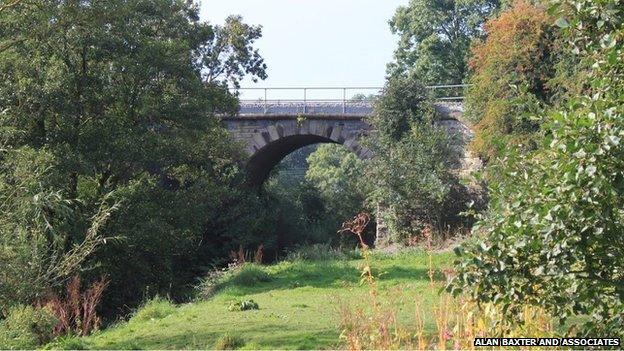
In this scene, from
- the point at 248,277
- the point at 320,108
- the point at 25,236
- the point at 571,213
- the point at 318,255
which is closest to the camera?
the point at 571,213

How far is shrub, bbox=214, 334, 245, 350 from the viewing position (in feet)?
31.1

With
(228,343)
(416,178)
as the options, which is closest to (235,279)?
(228,343)

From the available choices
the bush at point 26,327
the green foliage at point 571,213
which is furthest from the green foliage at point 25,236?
the green foliage at point 571,213

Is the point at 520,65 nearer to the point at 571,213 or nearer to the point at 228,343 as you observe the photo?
the point at 228,343

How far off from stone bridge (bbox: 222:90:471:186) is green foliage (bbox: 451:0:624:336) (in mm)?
26181

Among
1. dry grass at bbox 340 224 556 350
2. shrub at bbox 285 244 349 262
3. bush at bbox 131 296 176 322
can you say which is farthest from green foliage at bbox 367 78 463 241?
dry grass at bbox 340 224 556 350

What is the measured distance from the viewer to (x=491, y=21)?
2445 cm

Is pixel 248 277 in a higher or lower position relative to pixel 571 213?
lower

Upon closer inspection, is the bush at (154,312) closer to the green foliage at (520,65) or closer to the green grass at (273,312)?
the green grass at (273,312)

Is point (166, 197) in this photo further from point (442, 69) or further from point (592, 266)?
point (442, 69)

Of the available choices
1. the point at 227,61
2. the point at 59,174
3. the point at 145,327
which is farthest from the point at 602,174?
the point at 227,61

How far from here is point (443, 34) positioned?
151 ft

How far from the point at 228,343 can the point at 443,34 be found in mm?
38438

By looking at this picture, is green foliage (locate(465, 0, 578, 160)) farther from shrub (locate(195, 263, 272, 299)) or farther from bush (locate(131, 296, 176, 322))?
bush (locate(131, 296, 176, 322))
